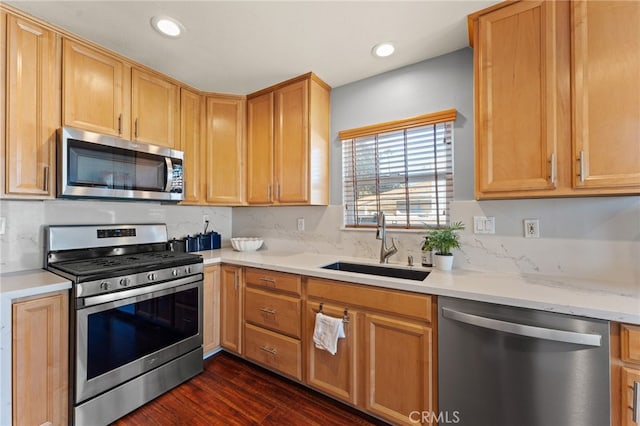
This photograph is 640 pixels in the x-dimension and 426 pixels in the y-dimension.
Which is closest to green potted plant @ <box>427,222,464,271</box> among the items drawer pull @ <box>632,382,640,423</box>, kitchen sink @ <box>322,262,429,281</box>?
kitchen sink @ <box>322,262,429,281</box>

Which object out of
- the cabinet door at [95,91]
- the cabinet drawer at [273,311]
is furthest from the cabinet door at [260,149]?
the cabinet door at [95,91]

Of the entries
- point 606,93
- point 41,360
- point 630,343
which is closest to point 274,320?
point 41,360

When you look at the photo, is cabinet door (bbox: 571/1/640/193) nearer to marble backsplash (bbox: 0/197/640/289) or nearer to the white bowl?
marble backsplash (bbox: 0/197/640/289)

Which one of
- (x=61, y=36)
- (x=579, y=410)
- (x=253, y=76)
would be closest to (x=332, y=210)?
(x=253, y=76)

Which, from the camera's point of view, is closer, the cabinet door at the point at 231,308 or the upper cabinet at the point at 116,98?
the upper cabinet at the point at 116,98

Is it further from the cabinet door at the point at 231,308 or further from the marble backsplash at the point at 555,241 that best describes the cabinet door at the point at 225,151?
the marble backsplash at the point at 555,241

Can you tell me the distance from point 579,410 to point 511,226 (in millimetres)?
970

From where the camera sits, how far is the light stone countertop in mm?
1072

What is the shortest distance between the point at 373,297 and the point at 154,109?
2244 millimetres

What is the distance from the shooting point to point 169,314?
1.91 meters

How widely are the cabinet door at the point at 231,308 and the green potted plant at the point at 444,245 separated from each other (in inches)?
60.4

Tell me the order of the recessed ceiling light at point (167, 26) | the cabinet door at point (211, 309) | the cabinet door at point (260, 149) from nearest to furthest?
1. the recessed ceiling light at point (167, 26)
2. the cabinet door at point (211, 309)
3. the cabinet door at point (260, 149)

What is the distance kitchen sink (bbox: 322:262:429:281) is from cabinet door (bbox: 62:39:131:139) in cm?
189

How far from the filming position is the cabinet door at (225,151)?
2602mm
